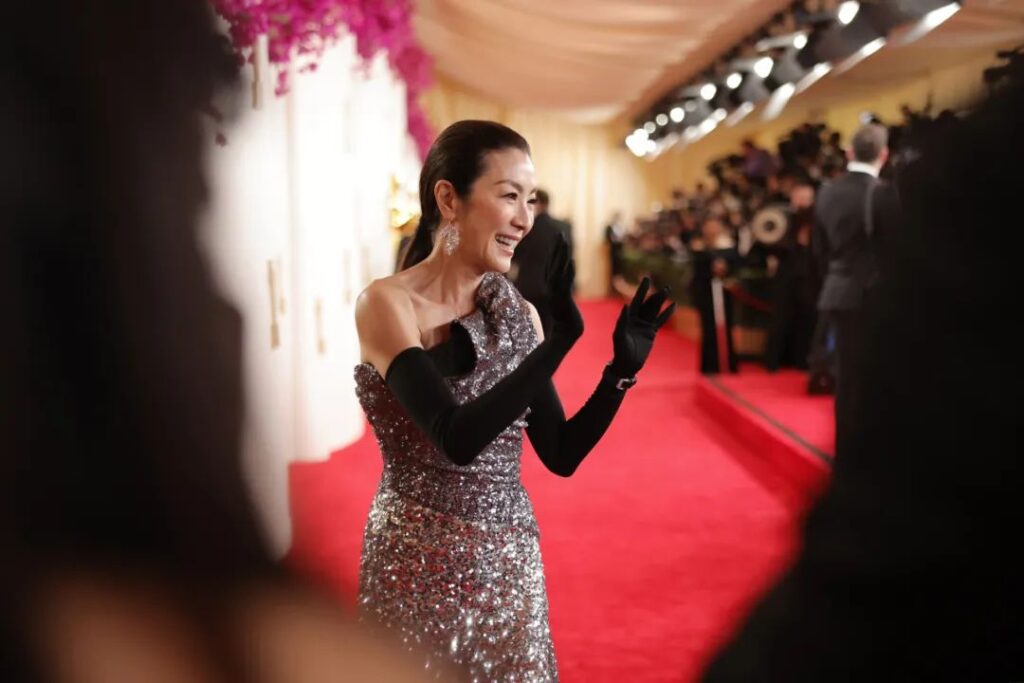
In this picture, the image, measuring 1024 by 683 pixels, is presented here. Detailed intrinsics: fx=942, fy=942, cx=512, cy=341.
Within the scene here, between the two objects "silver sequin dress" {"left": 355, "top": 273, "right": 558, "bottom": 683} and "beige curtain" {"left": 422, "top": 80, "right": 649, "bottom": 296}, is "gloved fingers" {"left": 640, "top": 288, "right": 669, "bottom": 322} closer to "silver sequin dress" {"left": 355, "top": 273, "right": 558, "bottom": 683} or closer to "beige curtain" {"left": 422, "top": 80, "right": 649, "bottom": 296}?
"silver sequin dress" {"left": 355, "top": 273, "right": 558, "bottom": 683}

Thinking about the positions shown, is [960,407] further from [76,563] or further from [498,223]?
[76,563]

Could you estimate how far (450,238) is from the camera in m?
1.05

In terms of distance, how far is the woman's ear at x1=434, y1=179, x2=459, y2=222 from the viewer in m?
1.03

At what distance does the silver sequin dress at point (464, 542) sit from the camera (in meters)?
1.06

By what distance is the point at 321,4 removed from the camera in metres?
1.86

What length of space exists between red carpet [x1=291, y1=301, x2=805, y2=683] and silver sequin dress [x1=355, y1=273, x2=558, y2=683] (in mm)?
787

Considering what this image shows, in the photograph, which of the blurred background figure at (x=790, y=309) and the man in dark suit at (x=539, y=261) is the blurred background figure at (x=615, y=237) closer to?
the blurred background figure at (x=790, y=309)

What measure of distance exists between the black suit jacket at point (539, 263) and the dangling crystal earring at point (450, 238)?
8 centimetres

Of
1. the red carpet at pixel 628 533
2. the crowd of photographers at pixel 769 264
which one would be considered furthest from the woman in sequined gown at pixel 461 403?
the crowd of photographers at pixel 769 264

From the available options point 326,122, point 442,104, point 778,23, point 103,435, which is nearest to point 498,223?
point 103,435

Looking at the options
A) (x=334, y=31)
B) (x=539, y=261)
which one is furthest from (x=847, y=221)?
(x=539, y=261)

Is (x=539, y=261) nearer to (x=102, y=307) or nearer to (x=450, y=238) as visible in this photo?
(x=450, y=238)

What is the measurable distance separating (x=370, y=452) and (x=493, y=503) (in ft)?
6.44

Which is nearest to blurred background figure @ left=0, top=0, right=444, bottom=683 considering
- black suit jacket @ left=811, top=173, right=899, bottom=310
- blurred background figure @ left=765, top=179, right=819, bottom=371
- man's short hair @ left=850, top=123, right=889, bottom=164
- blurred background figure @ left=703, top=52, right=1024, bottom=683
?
blurred background figure @ left=703, top=52, right=1024, bottom=683
